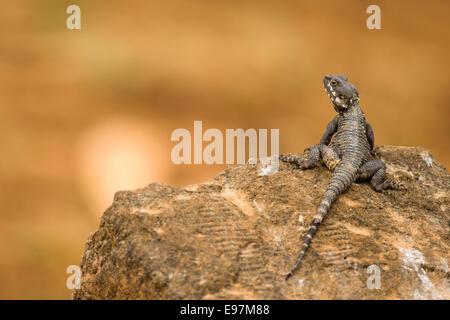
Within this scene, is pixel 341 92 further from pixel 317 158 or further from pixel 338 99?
pixel 317 158

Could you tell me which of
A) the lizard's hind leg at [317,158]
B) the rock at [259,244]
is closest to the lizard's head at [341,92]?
the lizard's hind leg at [317,158]

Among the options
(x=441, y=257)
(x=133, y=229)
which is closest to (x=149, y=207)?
(x=133, y=229)

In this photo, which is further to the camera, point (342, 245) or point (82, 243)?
point (82, 243)

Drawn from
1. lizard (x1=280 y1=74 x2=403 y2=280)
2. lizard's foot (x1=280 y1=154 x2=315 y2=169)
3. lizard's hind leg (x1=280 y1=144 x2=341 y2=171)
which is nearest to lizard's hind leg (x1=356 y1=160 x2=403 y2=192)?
lizard (x1=280 y1=74 x2=403 y2=280)

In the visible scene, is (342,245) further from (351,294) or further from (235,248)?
(235,248)

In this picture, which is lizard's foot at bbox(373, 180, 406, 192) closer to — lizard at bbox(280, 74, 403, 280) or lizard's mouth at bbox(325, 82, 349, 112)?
lizard at bbox(280, 74, 403, 280)

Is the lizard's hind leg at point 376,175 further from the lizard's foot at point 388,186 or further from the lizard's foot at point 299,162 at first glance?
the lizard's foot at point 299,162

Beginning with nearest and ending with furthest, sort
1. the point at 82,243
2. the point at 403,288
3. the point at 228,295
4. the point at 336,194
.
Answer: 1. the point at 228,295
2. the point at 403,288
3. the point at 336,194
4. the point at 82,243
